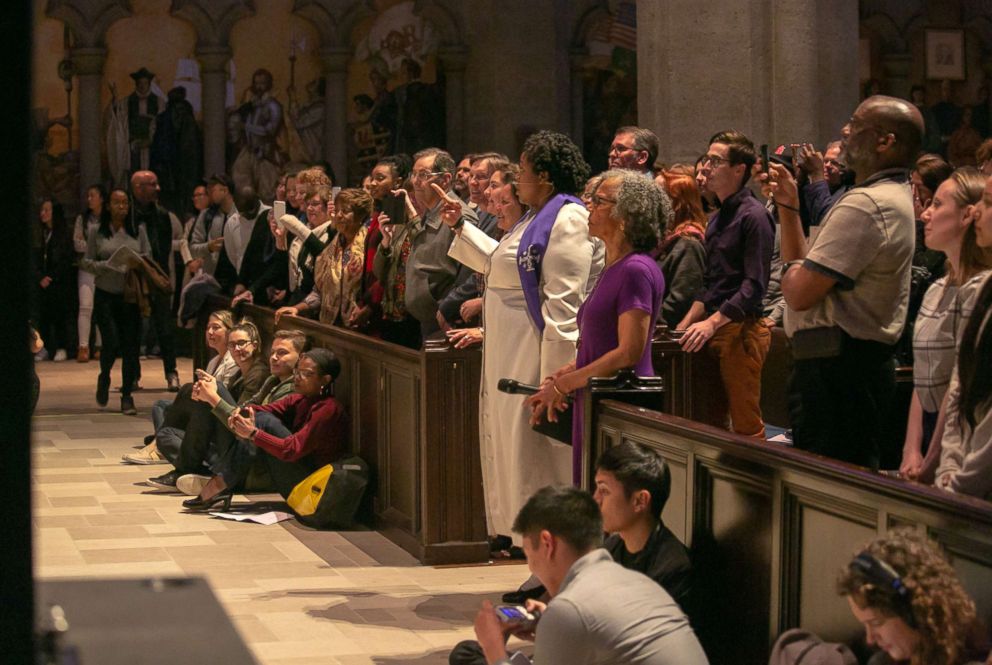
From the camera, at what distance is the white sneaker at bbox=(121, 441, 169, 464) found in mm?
10195

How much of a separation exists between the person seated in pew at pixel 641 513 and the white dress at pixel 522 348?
154 cm

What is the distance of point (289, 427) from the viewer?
27.8 ft

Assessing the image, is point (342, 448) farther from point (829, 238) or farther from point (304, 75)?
point (304, 75)

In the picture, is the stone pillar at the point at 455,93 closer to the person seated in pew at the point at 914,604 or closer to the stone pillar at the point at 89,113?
the stone pillar at the point at 89,113

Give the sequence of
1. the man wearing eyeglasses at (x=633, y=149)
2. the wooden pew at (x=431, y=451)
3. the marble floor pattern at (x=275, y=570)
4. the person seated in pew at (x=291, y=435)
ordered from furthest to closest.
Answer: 1. the person seated in pew at (x=291, y=435)
2. the wooden pew at (x=431, y=451)
3. the man wearing eyeglasses at (x=633, y=149)
4. the marble floor pattern at (x=275, y=570)

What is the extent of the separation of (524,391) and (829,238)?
1.54 m

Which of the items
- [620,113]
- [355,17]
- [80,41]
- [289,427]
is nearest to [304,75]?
[355,17]

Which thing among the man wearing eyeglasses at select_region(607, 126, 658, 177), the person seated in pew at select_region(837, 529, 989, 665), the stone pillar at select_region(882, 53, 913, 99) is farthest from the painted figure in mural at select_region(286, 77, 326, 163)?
the person seated in pew at select_region(837, 529, 989, 665)

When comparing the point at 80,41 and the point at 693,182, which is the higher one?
the point at 80,41

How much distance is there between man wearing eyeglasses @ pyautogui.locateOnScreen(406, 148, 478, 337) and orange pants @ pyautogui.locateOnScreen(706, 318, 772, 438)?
1.51 metres

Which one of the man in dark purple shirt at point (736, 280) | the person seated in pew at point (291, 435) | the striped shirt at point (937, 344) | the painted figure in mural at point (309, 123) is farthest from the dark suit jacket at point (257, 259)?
the painted figure in mural at point (309, 123)

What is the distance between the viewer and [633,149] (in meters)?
7.12

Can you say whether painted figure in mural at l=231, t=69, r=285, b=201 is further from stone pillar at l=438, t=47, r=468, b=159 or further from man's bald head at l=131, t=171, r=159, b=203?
man's bald head at l=131, t=171, r=159, b=203

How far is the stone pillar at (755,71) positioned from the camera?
34.1 feet
